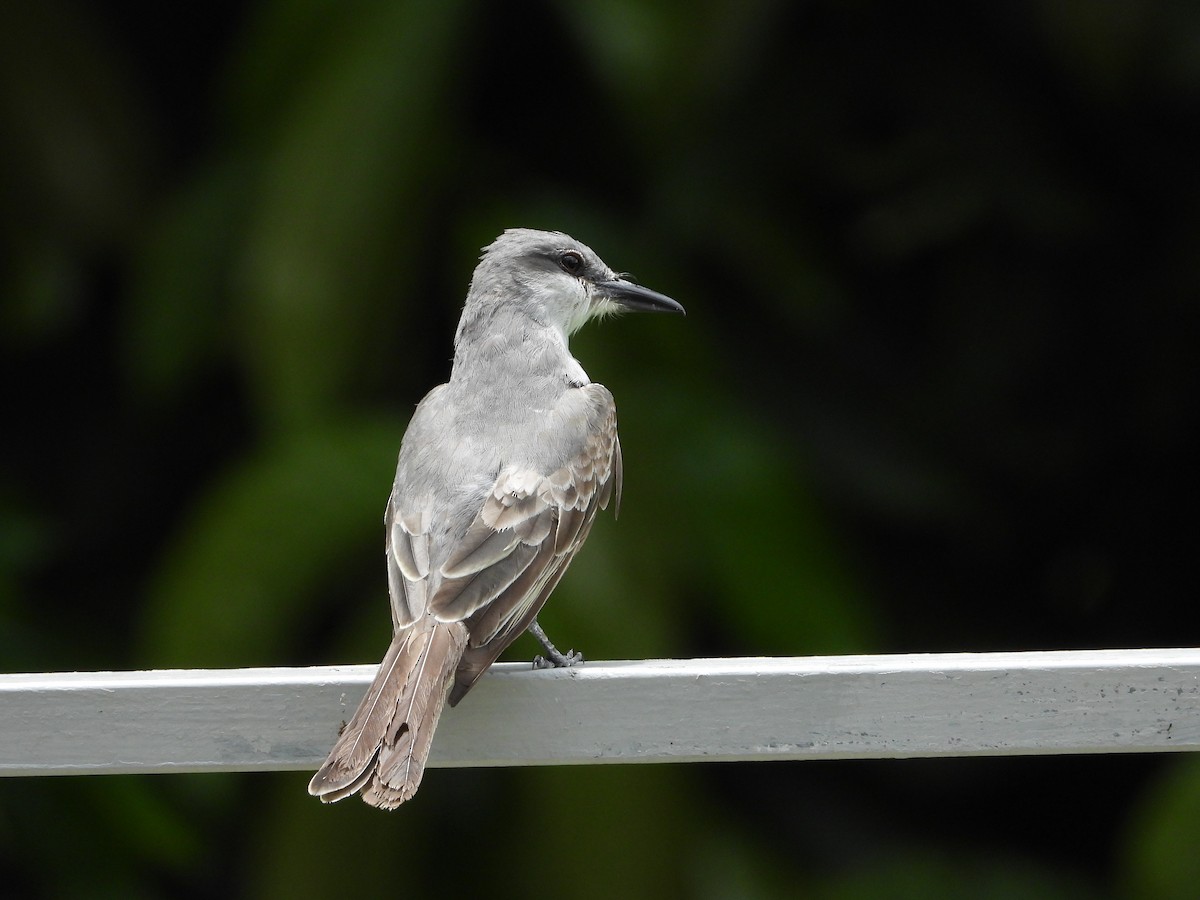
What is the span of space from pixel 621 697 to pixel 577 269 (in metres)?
1.74

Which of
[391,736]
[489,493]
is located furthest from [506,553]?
[391,736]

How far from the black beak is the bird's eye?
6cm

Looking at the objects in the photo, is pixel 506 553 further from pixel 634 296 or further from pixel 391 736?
pixel 634 296

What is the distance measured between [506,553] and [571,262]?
1.15 meters

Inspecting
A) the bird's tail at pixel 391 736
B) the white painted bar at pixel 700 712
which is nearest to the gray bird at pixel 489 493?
the bird's tail at pixel 391 736

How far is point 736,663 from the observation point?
182 centimetres

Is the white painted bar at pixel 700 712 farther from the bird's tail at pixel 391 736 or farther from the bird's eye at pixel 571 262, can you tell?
the bird's eye at pixel 571 262

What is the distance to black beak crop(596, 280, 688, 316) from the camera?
3.34m

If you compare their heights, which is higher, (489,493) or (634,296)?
(634,296)

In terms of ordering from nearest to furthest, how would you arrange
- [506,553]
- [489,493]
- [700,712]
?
[700,712] < [506,553] < [489,493]

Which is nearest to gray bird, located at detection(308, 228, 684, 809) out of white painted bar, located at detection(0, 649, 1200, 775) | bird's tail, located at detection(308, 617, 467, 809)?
bird's tail, located at detection(308, 617, 467, 809)

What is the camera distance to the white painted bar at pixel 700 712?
175 cm

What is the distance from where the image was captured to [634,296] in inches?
133

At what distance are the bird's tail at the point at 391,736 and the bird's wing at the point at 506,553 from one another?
0.18 feet
